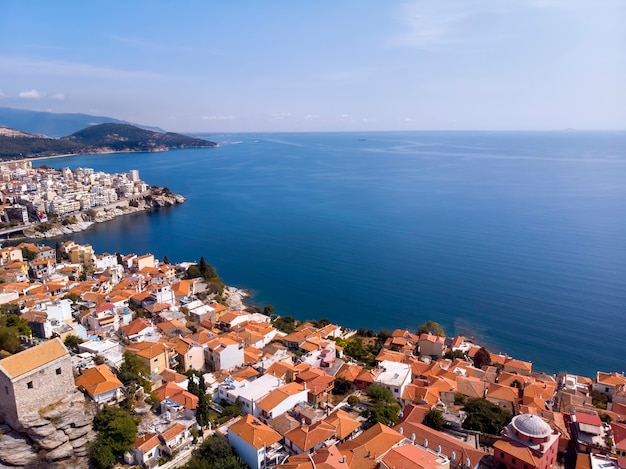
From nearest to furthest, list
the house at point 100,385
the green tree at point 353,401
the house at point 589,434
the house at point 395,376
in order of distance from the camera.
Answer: the house at point 589,434 < the house at point 100,385 < the green tree at point 353,401 < the house at point 395,376

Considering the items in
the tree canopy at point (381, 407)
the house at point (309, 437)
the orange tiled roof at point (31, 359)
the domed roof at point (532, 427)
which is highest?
the orange tiled roof at point (31, 359)

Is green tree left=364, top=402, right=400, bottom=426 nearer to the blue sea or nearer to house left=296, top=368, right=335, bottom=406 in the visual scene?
house left=296, top=368, right=335, bottom=406

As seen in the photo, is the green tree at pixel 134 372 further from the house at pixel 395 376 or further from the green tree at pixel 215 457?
the house at pixel 395 376

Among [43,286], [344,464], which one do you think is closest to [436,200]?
[43,286]

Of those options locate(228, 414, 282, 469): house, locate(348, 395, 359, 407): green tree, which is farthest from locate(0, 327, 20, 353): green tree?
locate(348, 395, 359, 407): green tree

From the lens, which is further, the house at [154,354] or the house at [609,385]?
the house at [609,385]

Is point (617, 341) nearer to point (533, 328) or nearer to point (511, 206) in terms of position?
point (533, 328)

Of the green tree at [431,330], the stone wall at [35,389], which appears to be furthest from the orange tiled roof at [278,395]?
the green tree at [431,330]
